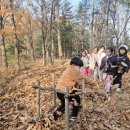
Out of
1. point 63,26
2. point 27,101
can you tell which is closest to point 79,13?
point 63,26

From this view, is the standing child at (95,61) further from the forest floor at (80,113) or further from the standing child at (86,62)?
the forest floor at (80,113)

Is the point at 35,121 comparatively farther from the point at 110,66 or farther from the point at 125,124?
the point at 110,66

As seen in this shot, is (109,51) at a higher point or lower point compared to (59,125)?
higher

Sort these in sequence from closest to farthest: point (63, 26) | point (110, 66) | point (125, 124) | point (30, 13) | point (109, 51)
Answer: point (125, 124)
point (110, 66)
point (109, 51)
point (30, 13)
point (63, 26)

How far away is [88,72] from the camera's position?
1552 cm

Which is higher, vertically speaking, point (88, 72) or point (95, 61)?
point (95, 61)

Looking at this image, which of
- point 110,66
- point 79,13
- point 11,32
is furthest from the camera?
point 79,13

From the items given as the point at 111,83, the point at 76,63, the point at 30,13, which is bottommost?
the point at 111,83

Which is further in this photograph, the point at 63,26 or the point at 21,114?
the point at 63,26

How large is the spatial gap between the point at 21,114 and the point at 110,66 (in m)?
3.66

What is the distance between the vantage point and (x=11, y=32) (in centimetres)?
2656

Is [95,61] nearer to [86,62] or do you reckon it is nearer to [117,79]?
[86,62]

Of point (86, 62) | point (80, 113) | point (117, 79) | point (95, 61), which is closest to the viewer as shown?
point (80, 113)

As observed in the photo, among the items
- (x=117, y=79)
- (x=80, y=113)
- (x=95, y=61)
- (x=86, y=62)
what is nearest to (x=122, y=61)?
(x=117, y=79)
